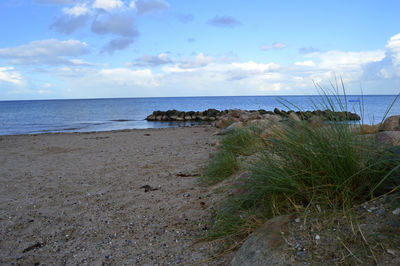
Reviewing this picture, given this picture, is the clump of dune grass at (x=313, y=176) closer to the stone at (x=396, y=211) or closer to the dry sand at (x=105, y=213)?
the stone at (x=396, y=211)

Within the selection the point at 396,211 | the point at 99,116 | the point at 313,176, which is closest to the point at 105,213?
the point at 313,176

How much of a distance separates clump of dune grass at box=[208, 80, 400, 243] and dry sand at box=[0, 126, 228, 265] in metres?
0.45

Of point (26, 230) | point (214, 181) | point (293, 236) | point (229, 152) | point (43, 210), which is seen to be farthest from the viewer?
point (229, 152)

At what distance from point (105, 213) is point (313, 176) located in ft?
8.26

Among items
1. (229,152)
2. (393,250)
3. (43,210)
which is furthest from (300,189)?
(43,210)

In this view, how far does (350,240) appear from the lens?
1.78 m

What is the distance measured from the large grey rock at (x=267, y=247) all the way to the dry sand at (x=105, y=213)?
0.95 ft

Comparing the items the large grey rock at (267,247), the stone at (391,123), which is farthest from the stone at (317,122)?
the stone at (391,123)

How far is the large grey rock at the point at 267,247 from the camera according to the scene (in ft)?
6.03

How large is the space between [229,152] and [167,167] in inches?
56.9

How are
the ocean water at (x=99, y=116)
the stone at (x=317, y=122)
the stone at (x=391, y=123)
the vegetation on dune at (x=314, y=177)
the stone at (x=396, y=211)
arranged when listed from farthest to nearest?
the stone at (x=391, y=123) → the ocean water at (x=99, y=116) → the stone at (x=317, y=122) → the vegetation on dune at (x=314, y=177) → the stone at (x=396, y=211)

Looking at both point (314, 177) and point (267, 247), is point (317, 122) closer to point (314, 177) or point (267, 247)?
point (314, 177)

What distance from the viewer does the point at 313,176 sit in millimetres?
2230

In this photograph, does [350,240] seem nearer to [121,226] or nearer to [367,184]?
[367,184]
